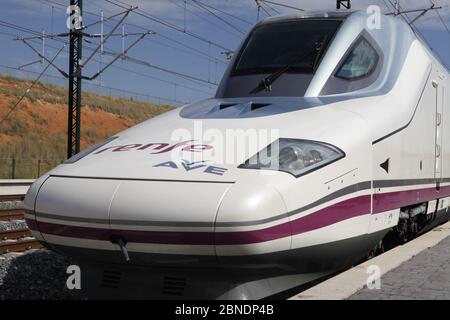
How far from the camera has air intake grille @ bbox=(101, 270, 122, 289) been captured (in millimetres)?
4051

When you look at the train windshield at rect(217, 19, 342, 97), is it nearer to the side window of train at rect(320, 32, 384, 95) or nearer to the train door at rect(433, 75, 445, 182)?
the side window of train at rect(320, 32, 384, 95)

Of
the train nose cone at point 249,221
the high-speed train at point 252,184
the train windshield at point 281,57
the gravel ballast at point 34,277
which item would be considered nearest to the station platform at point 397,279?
the high-speed train at point 252,184

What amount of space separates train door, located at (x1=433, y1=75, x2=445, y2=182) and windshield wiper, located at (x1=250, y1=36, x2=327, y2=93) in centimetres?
197

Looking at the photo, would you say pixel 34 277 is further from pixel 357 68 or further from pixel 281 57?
pixel 357 68

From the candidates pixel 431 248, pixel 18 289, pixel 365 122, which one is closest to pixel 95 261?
pixel 365 122

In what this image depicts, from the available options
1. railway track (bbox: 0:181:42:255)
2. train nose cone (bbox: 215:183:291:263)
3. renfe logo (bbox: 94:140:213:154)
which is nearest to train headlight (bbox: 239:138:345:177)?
train nose cone (bbox: 215:183:291:263)

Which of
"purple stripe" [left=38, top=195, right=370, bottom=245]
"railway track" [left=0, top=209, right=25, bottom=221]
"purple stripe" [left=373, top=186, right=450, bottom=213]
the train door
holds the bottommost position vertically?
"railway track" [left=0, top=209, right=25, bottom=221]

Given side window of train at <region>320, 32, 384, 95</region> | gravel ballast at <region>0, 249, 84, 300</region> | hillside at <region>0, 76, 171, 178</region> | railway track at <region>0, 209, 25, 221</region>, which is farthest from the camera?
hillside at <region>0, 76, 171, 178</region>

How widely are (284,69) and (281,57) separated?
0.24 m

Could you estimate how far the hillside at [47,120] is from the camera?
37.1 metres

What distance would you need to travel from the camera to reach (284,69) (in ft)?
17.6

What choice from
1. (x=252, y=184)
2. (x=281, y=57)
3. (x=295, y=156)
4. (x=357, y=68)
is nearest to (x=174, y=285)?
(x=252, y=184)

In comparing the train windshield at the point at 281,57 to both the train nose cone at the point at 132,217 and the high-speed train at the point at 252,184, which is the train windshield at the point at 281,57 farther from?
the train nose cone at the point at 132,217
